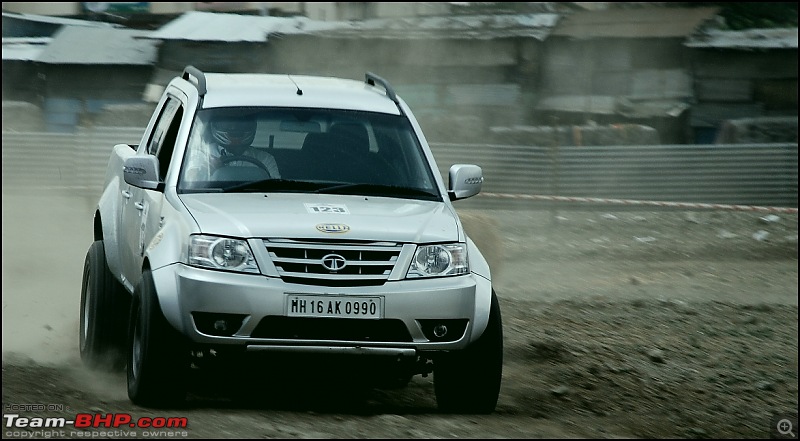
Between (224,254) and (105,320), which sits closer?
(224,254)

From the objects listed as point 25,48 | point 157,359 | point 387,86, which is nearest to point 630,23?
point 25,48

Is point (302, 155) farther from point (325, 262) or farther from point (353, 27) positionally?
point (353, 27)

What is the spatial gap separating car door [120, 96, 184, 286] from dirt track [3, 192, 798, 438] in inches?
27.9

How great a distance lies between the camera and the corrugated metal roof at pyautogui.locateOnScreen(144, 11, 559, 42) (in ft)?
86.1

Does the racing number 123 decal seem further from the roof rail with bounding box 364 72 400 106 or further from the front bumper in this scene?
the roof rail with bounding box 364 72 400 106

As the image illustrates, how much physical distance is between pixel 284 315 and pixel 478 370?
1.02 m

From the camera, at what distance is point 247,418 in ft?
20.3

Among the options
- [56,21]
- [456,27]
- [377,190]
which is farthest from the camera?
[56,21]

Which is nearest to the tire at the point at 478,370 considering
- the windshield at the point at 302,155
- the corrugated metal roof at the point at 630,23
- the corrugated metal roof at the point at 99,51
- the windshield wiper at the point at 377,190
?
the windshield wiper at the point at 377,190

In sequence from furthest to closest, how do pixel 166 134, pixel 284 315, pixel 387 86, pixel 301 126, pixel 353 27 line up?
pixel 353 27 → pixel 387 86 → pixel 166 134 → pixel 301 126 → pixel 284 315

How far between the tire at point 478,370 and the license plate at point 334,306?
50 cm

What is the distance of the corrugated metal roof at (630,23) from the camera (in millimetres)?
27359

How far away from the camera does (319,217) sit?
20.9 ft

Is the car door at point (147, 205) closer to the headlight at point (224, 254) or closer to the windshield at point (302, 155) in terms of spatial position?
the windshield at point (302, 155)
